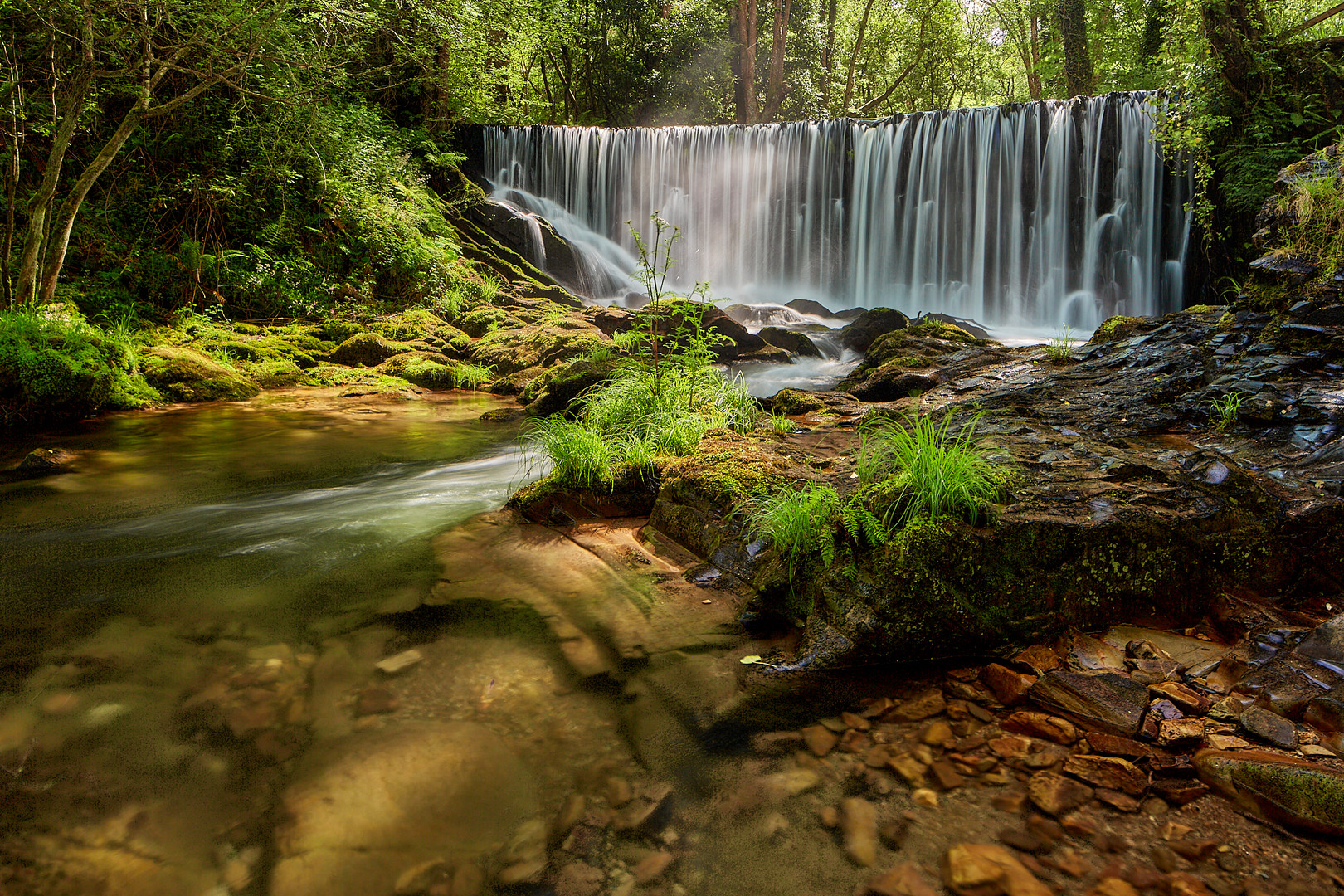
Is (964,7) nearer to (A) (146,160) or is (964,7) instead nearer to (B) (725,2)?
(B) (725,2)

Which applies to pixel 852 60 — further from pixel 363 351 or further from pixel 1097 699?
pixel 1097 699

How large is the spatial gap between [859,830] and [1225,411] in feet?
12.9

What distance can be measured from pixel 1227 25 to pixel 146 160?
1652 cm

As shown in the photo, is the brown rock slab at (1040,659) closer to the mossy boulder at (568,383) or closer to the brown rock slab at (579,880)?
the brown rock slab at (579,880)

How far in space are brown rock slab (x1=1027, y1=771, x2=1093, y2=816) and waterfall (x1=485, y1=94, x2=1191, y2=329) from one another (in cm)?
1270

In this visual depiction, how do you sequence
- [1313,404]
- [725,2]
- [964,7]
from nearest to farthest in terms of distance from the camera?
1. [1313,404]
2. [725,2]
3. [964,7]

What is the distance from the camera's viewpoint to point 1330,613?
262cm

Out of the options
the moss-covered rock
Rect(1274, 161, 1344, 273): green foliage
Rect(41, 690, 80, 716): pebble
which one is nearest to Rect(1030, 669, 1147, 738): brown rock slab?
Rect(41, 690, 80, 716): pebble

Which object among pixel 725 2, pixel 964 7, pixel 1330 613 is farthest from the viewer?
pixel 964 7

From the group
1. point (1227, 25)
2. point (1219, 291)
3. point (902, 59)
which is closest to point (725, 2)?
point (902, 59)

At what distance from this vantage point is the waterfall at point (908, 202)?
13648mm

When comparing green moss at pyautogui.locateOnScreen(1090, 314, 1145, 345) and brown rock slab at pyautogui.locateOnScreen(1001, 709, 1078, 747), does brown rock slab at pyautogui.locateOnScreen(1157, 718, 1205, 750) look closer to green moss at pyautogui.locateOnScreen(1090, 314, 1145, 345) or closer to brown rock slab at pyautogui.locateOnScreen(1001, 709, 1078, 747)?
brown rock slab at pyautogui.locateOnScreen(1001, 709, 1078, 747)

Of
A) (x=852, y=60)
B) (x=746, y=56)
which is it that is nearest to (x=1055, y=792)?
(x=746, y=56)

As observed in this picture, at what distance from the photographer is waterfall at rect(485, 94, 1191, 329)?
44.8 feet
